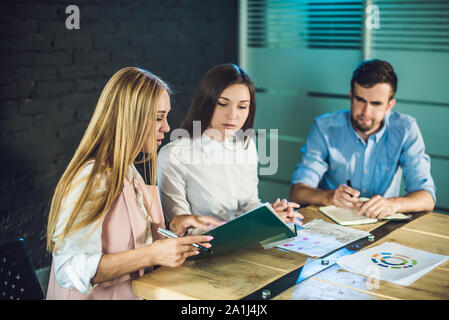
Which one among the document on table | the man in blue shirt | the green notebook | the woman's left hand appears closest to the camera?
the green notebook

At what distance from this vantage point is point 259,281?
1.63m

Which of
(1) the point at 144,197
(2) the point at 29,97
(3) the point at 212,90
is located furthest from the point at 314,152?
(2) the point at 29,97

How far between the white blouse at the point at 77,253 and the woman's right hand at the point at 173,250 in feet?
0.55

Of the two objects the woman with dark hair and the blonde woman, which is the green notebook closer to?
the blonde woman

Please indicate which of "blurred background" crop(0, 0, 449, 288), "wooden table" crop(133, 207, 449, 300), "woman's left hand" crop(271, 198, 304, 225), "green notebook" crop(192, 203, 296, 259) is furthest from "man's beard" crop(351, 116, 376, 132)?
"green notebook" crop(192, 203, 296, 259)

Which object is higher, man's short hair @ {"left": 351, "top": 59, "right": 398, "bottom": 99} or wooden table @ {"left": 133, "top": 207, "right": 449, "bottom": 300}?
man's short hair @ {"left": 351, "top": 59, "right": 398, "bottom": 99}

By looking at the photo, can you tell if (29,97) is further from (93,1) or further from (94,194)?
(94,194)

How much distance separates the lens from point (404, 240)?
6.61 ft

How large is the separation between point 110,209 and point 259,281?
0.52m

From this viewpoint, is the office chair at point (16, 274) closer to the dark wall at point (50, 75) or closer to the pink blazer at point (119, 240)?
the pink blazer at point (119, 240)

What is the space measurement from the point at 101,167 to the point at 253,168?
1054mm

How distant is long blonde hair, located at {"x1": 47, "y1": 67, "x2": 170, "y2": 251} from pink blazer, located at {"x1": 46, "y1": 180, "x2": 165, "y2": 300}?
0.22 ft

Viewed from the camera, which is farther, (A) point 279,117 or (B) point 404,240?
(A) point 279,117

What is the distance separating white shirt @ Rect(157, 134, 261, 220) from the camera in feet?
7.54
